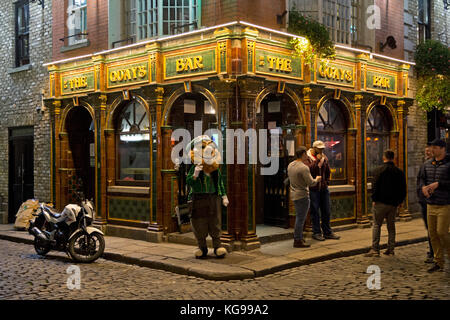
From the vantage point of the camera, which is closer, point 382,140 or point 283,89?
point 283,89

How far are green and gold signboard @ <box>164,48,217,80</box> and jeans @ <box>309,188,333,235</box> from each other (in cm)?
344

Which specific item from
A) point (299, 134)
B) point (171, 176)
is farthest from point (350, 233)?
point (171, 176)

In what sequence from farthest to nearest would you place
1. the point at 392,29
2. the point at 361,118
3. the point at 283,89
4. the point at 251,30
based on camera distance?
the point at 392,29, the point at 361,118, the point at 283,89, the point at 251,30

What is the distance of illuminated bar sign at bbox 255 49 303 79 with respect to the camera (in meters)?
9.90

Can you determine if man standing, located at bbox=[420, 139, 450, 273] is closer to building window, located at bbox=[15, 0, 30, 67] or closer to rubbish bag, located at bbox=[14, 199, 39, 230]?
rubbish bag, located at bbox=[14, 199, 39, 230]

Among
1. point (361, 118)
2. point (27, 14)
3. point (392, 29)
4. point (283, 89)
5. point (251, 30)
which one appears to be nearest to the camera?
point (251, 30)

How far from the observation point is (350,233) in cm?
1152

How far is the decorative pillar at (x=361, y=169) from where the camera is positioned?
40.3 ft

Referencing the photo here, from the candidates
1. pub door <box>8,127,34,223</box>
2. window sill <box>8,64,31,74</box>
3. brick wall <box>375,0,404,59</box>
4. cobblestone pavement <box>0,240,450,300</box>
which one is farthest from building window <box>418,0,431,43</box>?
pub door <box>8,127,34,223</box>

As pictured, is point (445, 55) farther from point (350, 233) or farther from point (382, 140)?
point (350, 233)

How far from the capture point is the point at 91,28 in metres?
12.5

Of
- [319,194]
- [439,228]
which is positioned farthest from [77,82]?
[439,228]

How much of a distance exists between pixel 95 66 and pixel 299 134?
524cm

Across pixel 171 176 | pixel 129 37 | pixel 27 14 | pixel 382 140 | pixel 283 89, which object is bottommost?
pixel 171 176
